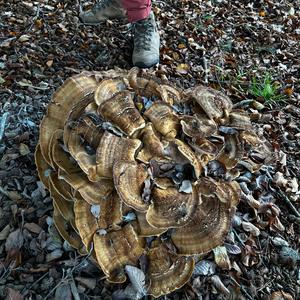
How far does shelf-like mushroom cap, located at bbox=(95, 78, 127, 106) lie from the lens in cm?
247

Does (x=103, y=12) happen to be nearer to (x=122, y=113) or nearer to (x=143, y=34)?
(x=143, y=34)

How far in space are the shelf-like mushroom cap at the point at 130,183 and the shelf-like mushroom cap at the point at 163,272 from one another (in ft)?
1.25

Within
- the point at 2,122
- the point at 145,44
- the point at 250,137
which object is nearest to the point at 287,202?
the point at 250,137

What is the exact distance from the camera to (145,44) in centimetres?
418

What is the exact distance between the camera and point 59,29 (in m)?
4.49

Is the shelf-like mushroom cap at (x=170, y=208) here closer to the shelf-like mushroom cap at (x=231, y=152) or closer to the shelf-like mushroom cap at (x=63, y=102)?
the shelf-like mushroom cap at (x=231, y=152)

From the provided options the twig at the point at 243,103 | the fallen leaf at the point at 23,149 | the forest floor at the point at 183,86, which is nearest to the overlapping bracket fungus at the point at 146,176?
the forest floor at the point at 183,86

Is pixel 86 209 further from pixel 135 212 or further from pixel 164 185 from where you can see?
pixel 164 185

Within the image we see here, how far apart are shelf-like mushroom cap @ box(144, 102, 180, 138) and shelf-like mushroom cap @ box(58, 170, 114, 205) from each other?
0.40 metres

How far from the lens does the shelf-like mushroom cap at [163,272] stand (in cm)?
249

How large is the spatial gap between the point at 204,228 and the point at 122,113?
0.73 meters

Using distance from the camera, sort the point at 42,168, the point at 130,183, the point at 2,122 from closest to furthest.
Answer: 1. the point at 130,183
2. the point at 42,168
3. the point at 2,122

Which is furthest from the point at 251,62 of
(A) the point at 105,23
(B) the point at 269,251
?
(B) the point at 269,251

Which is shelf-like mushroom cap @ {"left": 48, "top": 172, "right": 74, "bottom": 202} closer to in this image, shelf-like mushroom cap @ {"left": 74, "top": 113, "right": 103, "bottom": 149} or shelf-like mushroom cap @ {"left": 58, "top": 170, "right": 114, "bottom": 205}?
shelf-like mushroom cap @ {"left": 58, "top": 170, "right": 114, "bottom": 205}
